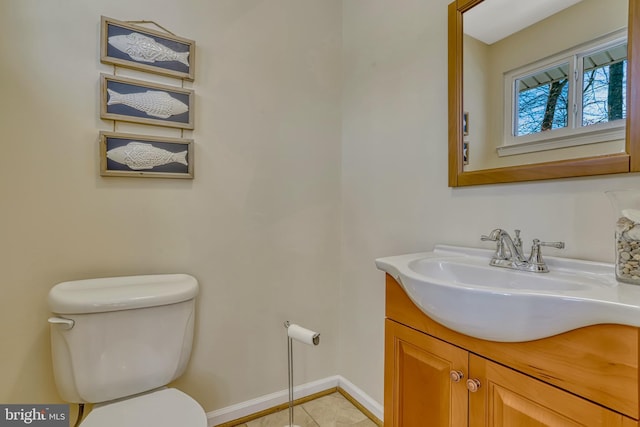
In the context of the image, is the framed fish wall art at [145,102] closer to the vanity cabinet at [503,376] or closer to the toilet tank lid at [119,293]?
the toilet tank lid at [119,293]

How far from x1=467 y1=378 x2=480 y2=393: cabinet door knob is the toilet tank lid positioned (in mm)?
992

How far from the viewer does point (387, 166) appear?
5.06ft

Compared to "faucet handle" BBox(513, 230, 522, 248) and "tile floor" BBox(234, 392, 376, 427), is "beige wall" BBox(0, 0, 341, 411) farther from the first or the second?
"faucet handle" BBox(513, 230, 522, 248)

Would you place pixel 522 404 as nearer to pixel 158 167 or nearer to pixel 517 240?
pixel 517 240

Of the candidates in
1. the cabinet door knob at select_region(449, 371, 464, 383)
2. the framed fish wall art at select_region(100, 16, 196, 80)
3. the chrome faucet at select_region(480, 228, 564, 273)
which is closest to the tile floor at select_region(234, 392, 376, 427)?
the cabinet door knob at select_region(449, 371, 464, 383)

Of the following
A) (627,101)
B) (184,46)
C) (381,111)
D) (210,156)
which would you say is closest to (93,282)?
(210,156)

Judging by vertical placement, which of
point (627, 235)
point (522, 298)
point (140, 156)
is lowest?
point (522, 298)

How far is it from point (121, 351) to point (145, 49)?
3.94 feet

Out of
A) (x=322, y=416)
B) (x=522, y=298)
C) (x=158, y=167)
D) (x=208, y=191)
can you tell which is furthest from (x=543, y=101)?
(x=322, y=416)

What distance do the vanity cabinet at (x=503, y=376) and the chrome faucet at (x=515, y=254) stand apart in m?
0.31

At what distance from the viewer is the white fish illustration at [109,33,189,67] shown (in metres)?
1.30

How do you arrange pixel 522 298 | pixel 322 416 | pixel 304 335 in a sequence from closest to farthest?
pixel 522 298 → pixel 304 335 → pixel 322 416

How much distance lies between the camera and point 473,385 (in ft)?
2.58

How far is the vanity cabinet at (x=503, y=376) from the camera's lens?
1.92 feet
